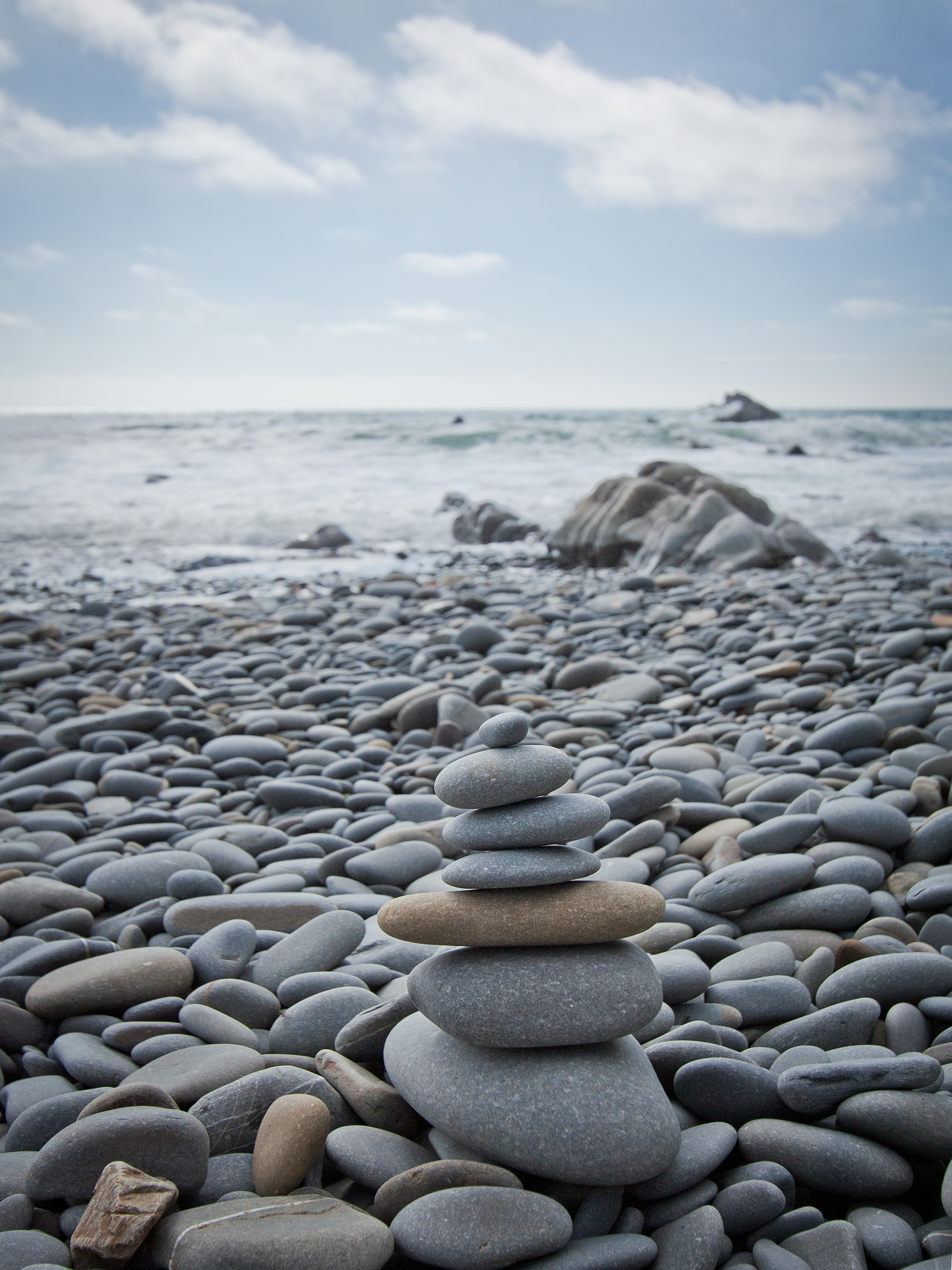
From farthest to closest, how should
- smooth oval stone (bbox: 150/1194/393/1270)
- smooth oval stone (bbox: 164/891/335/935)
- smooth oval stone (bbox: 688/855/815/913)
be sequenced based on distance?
smooth oval stone (bbox: 164/891/335/935)
smooth oval stone (bbox: 688/855/815/913)
smooth oval stone (bbox: 150/1194/393/1270)

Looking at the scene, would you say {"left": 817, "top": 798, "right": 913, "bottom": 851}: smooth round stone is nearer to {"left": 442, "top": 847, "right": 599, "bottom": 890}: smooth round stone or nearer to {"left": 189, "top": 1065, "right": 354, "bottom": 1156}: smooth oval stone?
{"left": 442, "top": 847, "right": 599, "bottom": 890}: smooth round stone

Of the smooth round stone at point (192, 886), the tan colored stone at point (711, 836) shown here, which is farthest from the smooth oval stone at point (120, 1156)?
the tan colored stone at point (711, 836)

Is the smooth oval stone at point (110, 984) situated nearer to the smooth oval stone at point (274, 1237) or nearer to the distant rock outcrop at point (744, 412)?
the smooth oval stone at point (274, 1237)

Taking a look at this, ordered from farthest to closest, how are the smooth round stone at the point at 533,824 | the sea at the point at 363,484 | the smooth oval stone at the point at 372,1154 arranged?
the sea at the point at 363,484 → the smooth round stone at the point at 533,824 → the smooth oval stone at the point at 372,1154

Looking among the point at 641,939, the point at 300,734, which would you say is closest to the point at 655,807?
the point at 641,939

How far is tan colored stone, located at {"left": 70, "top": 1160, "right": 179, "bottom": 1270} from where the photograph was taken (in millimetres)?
1337

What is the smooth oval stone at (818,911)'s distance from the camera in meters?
2.24

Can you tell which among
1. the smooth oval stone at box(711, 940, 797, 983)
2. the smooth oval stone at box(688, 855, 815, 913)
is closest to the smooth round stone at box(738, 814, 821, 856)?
the smooth oval stone at box(688, 855, 815, 913)

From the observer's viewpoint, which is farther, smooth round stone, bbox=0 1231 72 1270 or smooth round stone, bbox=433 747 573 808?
smooth round stone, bbox=433 747 573 808

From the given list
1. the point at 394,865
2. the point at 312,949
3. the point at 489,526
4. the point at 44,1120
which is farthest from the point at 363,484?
the point at 44,1120

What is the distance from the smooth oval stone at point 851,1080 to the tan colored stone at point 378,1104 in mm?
727

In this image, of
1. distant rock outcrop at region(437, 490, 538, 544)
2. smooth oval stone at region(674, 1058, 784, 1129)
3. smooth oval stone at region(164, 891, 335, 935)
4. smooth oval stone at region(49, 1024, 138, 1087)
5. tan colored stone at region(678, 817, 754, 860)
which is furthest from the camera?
distant rock outcrop at region(437, 490, 538, 544)

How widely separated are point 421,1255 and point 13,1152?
0.87m

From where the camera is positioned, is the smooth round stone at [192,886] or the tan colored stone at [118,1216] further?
the smooth round stone at [192,886]
